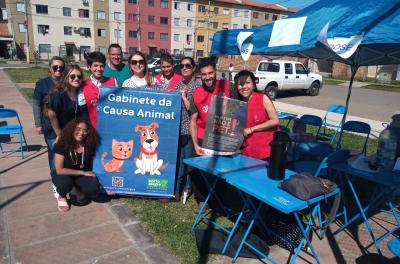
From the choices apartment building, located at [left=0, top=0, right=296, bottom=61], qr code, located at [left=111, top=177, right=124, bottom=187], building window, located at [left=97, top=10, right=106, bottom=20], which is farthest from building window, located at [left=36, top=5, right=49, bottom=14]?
qr code, located at [left=111, top=177, right=124, bottom=187]

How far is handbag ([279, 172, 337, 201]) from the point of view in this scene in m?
2.65

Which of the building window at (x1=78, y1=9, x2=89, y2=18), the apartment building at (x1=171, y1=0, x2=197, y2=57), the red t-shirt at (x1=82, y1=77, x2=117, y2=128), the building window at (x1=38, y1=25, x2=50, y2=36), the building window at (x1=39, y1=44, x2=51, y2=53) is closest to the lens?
the red t-shirt at (x1=82, y1=77, x2=117, y2=128)

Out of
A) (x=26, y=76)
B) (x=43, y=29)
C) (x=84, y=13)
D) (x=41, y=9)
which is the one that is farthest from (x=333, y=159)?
(x=84, y=13)

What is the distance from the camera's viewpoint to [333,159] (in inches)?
140

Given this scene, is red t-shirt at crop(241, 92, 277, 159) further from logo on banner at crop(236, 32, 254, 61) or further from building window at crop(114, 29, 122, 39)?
building window at crop(114, 29, 122, 39)

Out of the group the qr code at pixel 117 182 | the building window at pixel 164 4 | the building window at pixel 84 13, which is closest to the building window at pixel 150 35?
the building window at pixel 164 4

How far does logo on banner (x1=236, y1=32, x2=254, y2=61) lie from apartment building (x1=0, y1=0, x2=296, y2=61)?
157ft

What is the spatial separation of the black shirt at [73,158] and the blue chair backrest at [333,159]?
2695 millimetres

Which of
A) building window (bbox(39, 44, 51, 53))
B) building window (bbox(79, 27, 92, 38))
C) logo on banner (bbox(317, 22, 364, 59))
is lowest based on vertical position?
logo on banner (bbox(317, 22, 364, 59))

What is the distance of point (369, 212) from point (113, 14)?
56953 millimetres

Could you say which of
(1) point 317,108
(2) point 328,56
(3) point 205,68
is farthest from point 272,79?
(3) point 205,68

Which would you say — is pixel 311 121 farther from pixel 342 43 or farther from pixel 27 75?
pixel 27 75

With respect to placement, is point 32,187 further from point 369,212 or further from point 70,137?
point 369,212

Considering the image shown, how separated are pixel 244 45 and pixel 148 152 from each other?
2.02 m
